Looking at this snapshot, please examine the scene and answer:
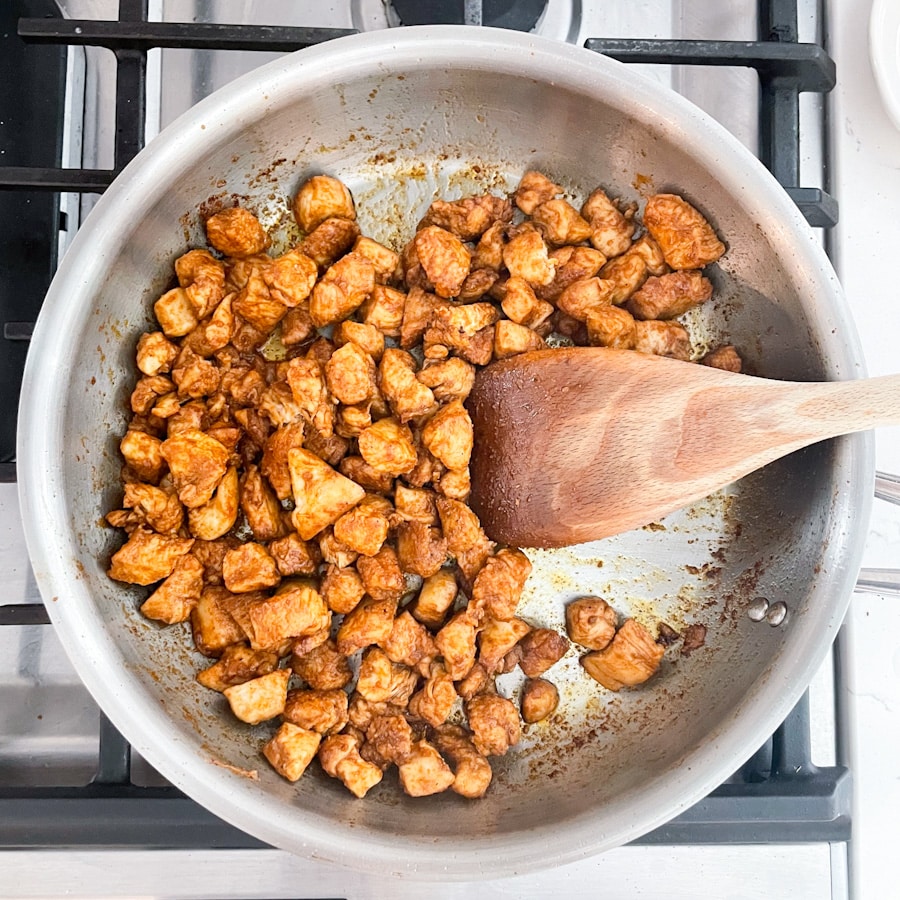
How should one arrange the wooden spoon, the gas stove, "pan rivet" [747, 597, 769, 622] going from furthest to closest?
"pan rivet" [747, 597, 769, 622]
the gas stove
the wooden spoon

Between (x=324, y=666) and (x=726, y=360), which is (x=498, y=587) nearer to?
(x=324, y=666)

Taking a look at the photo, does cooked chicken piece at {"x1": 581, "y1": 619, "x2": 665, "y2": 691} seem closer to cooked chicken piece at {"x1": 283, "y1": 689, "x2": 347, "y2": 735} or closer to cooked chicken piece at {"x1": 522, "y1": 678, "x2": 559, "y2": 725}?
cooked chicken piece at {"x1": 522, "y1": 678, "x2": 559, "y2": 725}

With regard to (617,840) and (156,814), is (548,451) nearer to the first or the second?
(617,840)

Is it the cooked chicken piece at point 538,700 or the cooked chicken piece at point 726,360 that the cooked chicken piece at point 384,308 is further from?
the cooked chicken piece at point 538,700

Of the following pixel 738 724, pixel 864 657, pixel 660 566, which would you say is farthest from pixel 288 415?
pixel 864 657

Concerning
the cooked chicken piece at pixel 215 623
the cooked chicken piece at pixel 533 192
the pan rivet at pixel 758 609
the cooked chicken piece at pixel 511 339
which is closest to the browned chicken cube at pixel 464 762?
the cooked chicken piece at pixel 215 623

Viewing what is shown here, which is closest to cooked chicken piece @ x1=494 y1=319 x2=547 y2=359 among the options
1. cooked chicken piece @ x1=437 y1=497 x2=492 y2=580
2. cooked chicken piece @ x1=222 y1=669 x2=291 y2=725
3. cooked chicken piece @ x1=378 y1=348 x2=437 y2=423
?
cooked chicken piece @ x1=378 y1=348 x2=437 y2=423
